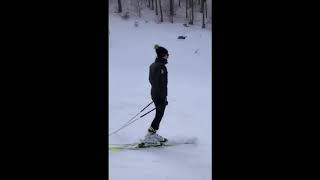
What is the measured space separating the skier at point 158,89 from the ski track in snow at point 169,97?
11cm

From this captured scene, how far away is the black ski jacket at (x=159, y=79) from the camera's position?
4074mm

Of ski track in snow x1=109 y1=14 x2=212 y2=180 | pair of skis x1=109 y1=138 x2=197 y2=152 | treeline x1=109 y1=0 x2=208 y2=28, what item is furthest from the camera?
treeline x1=109 y1=0 x2=208 y2=28

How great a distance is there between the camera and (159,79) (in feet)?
13.4

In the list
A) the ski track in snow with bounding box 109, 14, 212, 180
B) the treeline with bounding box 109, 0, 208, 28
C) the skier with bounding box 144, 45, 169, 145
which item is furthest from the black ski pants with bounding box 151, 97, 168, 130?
the treeline with bounding box 109, 0, 208, 28

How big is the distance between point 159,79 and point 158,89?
0.10 meters

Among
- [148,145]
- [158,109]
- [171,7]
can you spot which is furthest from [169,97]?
[171,7]

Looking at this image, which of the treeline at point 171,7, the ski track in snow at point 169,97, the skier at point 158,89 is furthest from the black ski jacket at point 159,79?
the treeline at point 171,7

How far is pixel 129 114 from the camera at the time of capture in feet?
13.7

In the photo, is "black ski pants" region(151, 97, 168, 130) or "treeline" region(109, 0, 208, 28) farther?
"treeline" region(109, 0, 208, 28)

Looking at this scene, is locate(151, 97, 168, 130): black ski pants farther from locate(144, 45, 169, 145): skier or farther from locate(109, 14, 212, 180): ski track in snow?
locate(109, 14, 212, 180): ski track in snow

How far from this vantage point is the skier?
408 cm

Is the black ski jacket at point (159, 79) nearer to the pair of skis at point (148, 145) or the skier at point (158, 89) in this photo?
the skier at point (158, 89)
